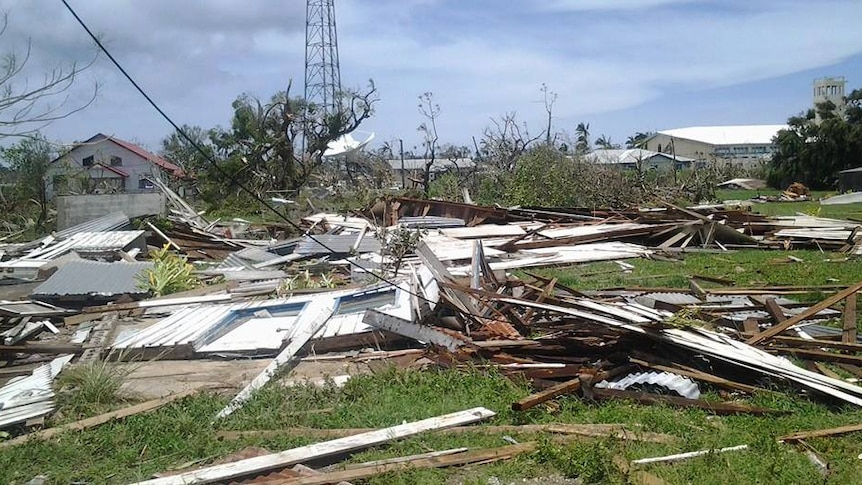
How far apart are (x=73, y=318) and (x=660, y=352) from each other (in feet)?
22.5

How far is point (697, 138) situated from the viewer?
8044 cm

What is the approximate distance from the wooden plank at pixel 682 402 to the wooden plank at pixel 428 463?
0.98 m

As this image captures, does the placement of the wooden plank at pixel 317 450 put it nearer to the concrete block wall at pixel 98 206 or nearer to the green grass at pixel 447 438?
the green grass at pixel 447 438

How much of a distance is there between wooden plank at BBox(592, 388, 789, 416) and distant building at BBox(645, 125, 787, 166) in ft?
234

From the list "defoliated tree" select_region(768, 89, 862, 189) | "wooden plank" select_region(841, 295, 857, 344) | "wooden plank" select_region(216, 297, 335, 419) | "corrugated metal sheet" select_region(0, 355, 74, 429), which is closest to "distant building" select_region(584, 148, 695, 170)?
"defoliated tree" select_region(768, 89, 862, 189)

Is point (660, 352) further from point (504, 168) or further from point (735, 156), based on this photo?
point (735, 156)

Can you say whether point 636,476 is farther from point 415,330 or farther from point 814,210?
point 814,210

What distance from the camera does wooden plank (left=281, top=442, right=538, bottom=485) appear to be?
388 centimetres

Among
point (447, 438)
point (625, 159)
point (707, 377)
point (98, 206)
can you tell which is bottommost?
point (447, 438)

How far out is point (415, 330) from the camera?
6527 mm

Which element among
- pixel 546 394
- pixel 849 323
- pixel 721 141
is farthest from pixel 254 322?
pixel 721 141

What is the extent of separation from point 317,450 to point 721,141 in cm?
8304

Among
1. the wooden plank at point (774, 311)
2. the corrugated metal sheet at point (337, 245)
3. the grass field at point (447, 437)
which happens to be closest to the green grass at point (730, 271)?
the wooden plank at point (774, 311)

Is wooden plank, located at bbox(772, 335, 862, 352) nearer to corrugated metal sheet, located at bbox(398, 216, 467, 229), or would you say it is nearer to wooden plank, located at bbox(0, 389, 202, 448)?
wooden plank, located at bbox(0, 389, 202, 448)
